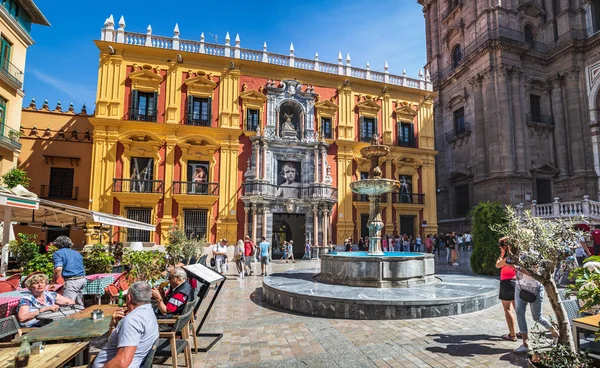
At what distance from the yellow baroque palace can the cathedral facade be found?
13.4 feet

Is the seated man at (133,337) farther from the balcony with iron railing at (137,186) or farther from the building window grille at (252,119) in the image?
the building window grille at (252,119)

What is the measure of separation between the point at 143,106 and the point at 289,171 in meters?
9.02

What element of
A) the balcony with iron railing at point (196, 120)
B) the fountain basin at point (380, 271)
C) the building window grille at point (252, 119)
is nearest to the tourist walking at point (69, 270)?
the fountain basin at point (380, 271)

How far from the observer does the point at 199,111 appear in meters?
19.9

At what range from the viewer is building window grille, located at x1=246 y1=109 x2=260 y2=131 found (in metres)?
20.5

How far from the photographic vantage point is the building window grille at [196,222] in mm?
18562

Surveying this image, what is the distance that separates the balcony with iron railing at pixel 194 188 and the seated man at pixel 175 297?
48.5 feet

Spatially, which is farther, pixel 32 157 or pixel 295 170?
pixel 295 170

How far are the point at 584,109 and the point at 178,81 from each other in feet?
83.8

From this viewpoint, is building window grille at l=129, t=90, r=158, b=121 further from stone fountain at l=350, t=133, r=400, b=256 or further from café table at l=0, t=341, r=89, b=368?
café table at l=0, t=341, r=89, b=368

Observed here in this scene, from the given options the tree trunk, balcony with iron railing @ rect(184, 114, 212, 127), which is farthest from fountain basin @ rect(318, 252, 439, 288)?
balcony with iron railing @ rect(184, 114, 212, 127)

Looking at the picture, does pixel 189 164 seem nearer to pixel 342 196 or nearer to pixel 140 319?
pixel 342 196

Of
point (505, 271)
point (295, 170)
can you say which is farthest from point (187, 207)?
point (505, 271)

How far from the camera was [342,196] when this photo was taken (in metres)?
21.2
